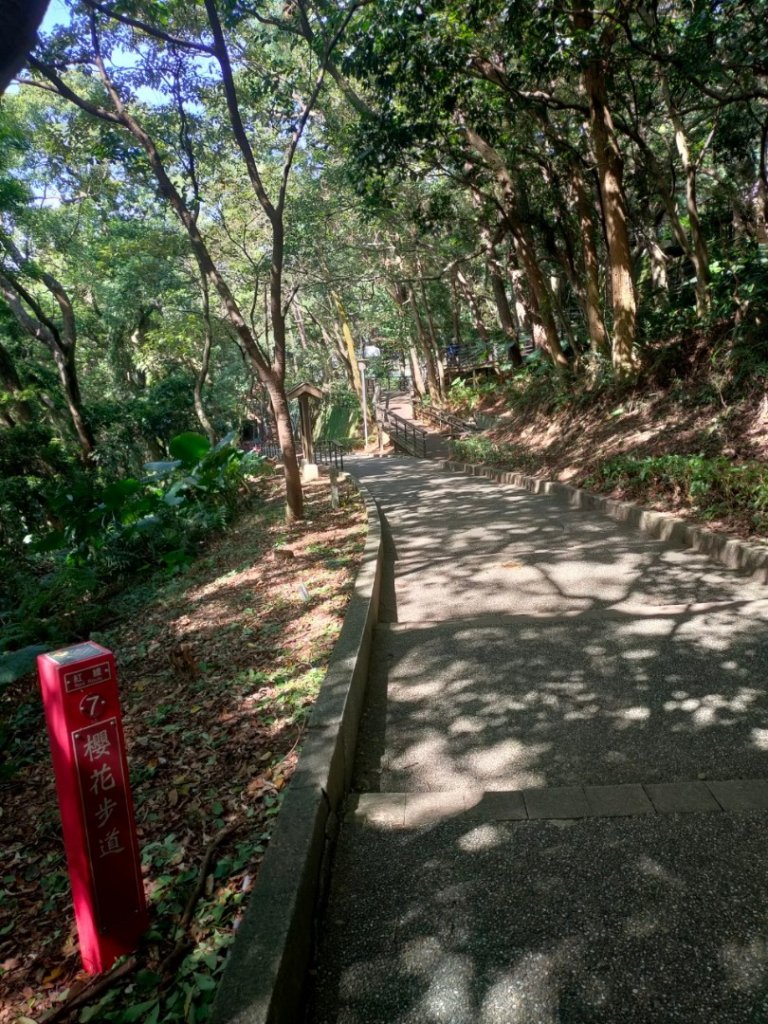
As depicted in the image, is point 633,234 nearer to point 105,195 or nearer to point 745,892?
point 105,195

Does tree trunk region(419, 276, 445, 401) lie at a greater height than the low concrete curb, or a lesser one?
greater

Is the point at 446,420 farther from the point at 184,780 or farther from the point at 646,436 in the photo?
the point at 184,780

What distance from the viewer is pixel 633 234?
1739cm

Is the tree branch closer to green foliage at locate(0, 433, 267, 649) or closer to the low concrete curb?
green foliage at locate(0, 433, 267, 649)

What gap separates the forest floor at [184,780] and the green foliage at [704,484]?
3944mm

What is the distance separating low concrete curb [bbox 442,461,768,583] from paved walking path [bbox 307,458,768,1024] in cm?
29

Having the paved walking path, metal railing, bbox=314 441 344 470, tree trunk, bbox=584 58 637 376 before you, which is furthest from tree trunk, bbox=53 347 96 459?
tree trunk, bbox=584 58 637 376

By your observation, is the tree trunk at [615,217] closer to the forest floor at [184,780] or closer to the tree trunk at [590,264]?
the tree trunk at [590,264]

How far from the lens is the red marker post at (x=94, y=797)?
1.80 metres

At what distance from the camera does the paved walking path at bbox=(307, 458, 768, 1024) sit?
1.83m

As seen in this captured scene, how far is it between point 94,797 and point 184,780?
1332 mm

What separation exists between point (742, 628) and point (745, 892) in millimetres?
2531

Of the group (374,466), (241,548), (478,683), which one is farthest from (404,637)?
(374,466)

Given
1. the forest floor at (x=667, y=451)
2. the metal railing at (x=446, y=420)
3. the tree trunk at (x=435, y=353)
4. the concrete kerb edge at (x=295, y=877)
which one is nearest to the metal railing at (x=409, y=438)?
the metal railing at (x=446, y=420)
